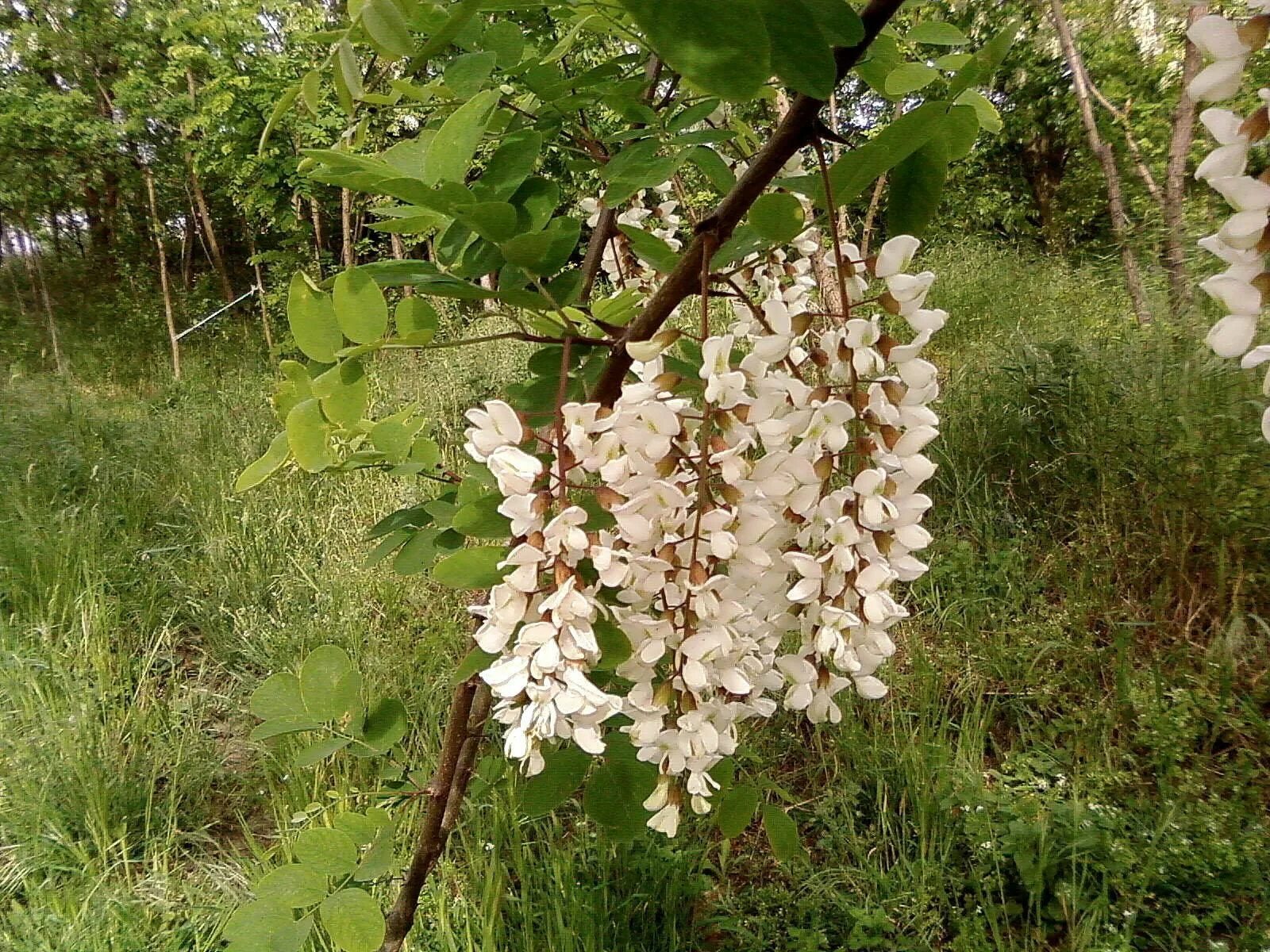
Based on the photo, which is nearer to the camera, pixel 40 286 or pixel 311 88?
pixel 311 88

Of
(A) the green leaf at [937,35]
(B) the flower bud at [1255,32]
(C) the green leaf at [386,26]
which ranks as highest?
(A) the green leaf at [937,35]

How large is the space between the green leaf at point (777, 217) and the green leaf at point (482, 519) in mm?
246

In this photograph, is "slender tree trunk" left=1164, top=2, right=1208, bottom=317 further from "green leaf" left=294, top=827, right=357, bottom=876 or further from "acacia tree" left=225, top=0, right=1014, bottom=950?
"green leaf" left=294, top=827, right=357, bottom=876

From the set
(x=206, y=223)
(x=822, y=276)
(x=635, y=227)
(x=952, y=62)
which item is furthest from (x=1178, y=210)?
(x=206, y=223)

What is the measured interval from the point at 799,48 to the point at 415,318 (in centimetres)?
31

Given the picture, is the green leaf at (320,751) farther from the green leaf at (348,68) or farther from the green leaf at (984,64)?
the green leaf at (984,64)

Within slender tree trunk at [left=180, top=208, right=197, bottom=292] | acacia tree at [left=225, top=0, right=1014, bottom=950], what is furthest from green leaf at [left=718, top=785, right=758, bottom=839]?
slender tree trunk at [left=180, top=208, right=197, bottom=292]

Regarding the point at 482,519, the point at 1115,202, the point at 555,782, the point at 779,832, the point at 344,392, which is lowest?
the point at 779,832

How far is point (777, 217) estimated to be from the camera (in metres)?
0.47

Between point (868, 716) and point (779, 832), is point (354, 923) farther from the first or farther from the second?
point (868, 716)

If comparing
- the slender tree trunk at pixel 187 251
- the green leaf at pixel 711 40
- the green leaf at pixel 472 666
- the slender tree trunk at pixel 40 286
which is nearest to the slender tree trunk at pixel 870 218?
the green leaf at pixel 711 40

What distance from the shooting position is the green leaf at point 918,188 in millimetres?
489

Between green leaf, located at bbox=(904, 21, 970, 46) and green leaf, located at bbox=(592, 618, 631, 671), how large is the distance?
1.78 feet

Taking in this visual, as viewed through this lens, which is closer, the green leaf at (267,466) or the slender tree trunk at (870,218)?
the green leaf at (267,466)
